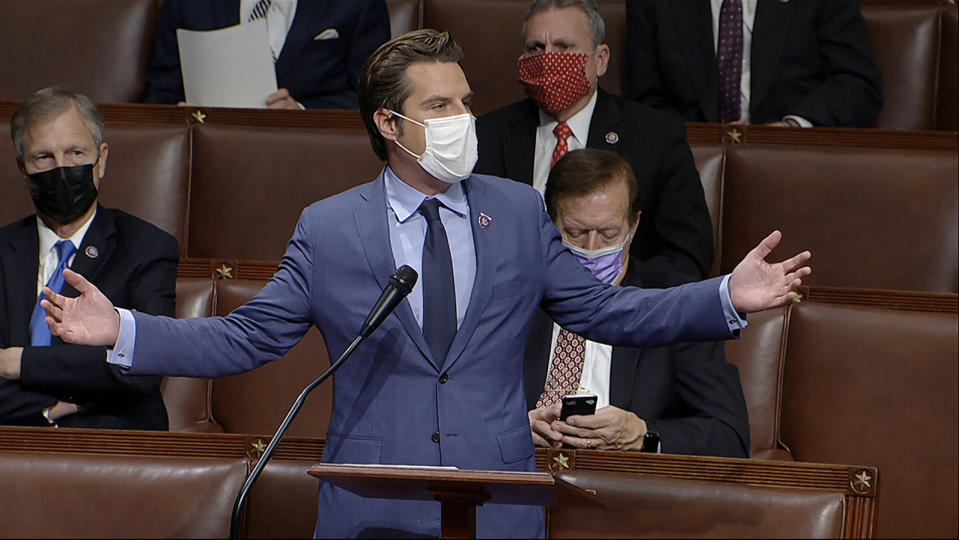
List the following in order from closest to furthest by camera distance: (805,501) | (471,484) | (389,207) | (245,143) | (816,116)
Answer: (471,484), (805,501), (389,207), (245,143), (816,116)

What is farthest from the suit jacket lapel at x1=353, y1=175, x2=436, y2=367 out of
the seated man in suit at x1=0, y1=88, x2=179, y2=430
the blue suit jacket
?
the seated man in suit at x1=0, y1=88, x2=179, y2=430

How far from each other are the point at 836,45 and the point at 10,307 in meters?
1.23

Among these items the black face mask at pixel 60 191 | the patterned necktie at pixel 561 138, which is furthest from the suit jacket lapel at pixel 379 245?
the patterned necktie at pixel 561 138

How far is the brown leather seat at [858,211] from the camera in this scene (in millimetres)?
1583

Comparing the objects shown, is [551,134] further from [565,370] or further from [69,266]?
[69,266]

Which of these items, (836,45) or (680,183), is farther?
(836,45)

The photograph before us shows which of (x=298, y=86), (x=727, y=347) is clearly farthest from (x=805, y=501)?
(x=298, y=86)

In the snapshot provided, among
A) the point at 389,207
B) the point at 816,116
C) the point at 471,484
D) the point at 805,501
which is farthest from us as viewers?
the point at 816,116

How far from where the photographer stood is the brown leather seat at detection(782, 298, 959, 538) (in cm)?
130

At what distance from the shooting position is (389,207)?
3.36 ft

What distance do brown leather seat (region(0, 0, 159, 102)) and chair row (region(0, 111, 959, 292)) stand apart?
315mm

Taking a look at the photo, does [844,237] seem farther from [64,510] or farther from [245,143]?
[64,510]

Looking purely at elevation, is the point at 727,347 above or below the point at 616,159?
below

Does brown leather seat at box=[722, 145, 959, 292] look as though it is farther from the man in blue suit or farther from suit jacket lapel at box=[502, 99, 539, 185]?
the man in blue suit
